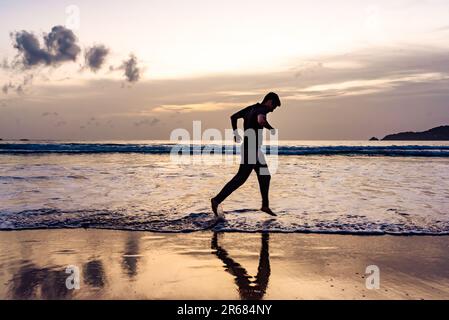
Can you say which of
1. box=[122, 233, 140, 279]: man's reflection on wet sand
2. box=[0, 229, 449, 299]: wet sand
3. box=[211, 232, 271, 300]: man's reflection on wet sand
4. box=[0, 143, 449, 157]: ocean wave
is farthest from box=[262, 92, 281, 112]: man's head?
box=[0, 143, 449, 157]: ocean wave

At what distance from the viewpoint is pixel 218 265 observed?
4.92 metres

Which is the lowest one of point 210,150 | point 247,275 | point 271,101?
point 247,275

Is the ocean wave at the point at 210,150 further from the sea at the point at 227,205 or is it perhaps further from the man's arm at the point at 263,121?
the man's arm at the point at 263,121

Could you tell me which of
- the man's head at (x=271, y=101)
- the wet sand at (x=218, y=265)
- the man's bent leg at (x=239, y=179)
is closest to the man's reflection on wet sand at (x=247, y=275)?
the wet sand at (x=218, y=265)

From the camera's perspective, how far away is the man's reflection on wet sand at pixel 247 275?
4012 mm

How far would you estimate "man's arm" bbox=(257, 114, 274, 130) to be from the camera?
7109mm

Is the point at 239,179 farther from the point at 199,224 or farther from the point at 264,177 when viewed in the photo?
the point at 199,224

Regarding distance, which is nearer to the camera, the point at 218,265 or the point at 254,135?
the point at 218,265

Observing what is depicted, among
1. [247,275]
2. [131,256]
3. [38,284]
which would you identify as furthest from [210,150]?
[38,284]

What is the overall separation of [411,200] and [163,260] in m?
7.02

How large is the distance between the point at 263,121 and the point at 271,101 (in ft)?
1.29

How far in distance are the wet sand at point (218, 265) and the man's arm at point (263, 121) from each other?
192 centimetres
